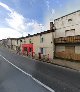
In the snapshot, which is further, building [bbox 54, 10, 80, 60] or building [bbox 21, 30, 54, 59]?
building [bbox 21, 30, 54, 59]

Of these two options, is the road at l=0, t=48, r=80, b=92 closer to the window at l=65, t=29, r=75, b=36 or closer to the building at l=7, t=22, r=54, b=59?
the window at l=65, t=29, r=75, b=36

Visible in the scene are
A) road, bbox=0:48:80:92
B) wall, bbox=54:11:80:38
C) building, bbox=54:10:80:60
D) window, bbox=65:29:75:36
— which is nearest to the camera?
road, bbox=0:48:80:92

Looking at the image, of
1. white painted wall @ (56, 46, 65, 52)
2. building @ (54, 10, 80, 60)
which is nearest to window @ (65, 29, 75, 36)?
building @ (54, 10, 80, 60)

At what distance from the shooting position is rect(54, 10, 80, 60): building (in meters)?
36.4

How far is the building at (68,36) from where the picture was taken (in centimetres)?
3644

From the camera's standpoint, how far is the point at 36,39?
53.7 m

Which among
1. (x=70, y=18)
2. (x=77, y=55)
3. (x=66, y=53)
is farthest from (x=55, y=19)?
(x=77, y=55)

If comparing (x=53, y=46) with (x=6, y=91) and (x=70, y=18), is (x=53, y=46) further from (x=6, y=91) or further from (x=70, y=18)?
(x=6, y=91)

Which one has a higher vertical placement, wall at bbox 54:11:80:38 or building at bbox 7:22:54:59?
wall at bbox 54:11:80:38

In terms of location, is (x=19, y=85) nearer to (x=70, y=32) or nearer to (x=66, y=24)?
(x=70, y=32)

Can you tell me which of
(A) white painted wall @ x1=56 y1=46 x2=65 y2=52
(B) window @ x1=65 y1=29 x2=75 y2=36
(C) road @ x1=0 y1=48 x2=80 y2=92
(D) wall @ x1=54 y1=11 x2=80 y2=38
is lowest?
(C) road @ x1=0 y1=48 x2=80 y2=92

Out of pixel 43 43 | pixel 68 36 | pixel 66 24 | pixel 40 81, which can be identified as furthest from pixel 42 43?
pixel 40 81

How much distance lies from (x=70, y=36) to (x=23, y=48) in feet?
112

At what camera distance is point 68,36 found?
38.8 metres
